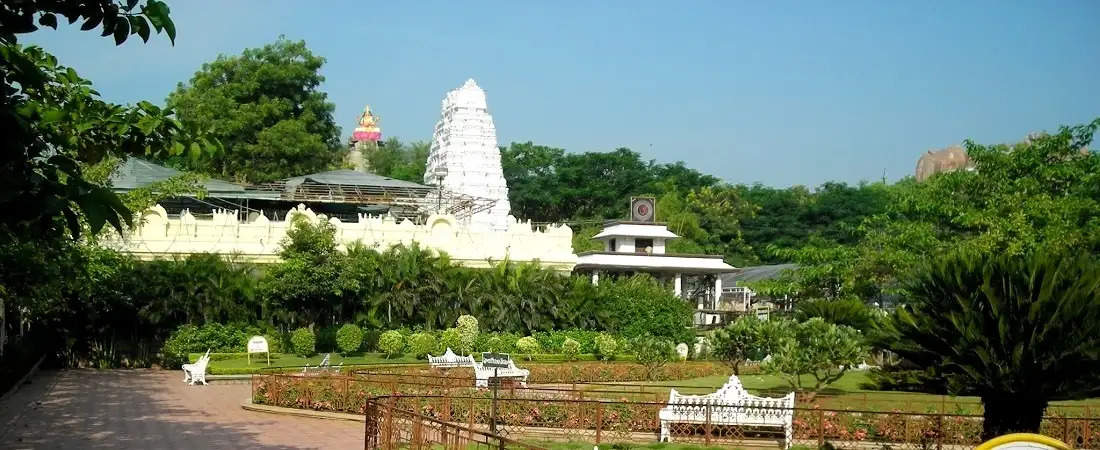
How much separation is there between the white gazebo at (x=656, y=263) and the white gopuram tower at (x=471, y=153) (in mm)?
6465

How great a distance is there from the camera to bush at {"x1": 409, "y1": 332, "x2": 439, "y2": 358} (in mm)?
33000

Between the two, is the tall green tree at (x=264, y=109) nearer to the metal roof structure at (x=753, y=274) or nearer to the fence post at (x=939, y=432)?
the metal roof structure at (x=753, y=274)

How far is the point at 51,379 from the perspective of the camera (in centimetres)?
2677

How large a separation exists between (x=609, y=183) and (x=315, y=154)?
24.7 meters

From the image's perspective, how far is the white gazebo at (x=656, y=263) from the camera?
51.4m

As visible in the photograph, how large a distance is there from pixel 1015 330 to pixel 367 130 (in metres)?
99.9

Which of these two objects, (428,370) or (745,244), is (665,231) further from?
(428,370)

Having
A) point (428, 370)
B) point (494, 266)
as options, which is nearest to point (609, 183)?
point (494, 266)

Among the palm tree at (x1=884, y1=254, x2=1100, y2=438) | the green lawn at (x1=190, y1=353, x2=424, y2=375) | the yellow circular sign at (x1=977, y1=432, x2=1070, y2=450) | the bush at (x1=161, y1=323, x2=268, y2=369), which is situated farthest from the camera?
the bush at (x1=161, y1=323, x2=268, y2=369)

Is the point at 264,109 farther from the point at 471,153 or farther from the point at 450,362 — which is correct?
the point at 450,362

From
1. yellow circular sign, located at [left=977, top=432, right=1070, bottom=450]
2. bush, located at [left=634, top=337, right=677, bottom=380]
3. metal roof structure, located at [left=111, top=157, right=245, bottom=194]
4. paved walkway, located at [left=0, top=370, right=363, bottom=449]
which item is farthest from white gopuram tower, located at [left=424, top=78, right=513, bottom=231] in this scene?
yellow circular sign, located at [left=977, top=432, right=1070, bottom=450]

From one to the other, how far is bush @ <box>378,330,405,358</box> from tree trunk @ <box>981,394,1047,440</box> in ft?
66.9

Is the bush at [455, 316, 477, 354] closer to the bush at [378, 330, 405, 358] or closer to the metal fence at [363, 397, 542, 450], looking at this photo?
the bush at [378, 330, 405, 358]

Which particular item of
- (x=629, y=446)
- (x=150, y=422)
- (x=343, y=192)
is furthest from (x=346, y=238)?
(x=629, y=446)
